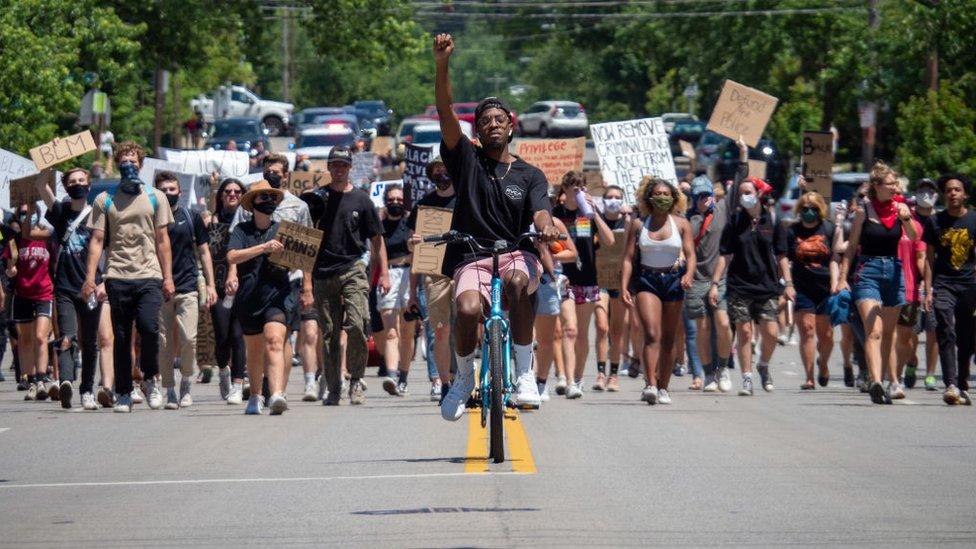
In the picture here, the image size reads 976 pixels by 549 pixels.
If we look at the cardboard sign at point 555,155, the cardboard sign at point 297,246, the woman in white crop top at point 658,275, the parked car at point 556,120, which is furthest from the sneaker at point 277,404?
the parked car at point 556,120

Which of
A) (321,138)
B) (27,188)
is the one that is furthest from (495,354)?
(321,138)

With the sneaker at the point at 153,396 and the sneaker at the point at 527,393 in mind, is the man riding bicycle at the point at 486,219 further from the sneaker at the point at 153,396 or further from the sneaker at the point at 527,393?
Result: the sneaker at the point at 153,396

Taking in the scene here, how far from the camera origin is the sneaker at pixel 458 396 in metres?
11.0

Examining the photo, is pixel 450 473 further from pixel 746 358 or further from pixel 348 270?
pixel 746 358

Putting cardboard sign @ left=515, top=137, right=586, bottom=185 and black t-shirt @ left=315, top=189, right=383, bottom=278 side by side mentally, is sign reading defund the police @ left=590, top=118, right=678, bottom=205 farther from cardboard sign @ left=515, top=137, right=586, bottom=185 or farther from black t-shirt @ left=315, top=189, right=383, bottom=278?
black t-shirt @ left=315, top=189, right=383, bottom=278

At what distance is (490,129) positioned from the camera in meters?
10.8

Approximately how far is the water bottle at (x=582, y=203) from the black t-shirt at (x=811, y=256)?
2561 mm

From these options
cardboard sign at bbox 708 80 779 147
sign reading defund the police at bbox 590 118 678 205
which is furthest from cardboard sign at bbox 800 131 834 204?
sign reading defund the police at bbox 590 118 678 205

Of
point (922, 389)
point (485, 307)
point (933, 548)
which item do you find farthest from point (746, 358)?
point (933, 548)

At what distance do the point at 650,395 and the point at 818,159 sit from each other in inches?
347

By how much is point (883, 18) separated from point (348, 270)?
92.4 feet

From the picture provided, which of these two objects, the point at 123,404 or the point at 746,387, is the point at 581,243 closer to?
the point at 746,387

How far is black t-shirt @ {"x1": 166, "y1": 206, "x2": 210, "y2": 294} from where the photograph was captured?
1620 cm

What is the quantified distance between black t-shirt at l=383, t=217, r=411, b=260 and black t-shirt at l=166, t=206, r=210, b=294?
2173 mm
